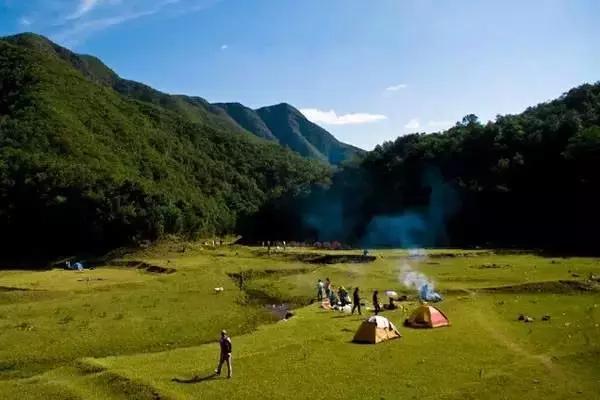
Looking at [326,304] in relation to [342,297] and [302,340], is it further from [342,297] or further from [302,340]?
[302,340]

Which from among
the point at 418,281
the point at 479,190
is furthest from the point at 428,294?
the point at 479,190

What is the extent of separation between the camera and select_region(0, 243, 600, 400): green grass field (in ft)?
83.9

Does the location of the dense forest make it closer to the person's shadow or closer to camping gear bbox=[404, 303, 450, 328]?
camping gear bbox=[404, 303, 450, 328]

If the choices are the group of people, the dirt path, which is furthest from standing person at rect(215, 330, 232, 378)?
the group of people

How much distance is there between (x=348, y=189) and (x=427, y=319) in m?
105

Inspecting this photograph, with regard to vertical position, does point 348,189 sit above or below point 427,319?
above

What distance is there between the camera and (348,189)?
460ft

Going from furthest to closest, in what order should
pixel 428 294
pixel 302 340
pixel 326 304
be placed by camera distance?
1. pixel 326 304
2. pixel 428 294
3. pixel 302 340

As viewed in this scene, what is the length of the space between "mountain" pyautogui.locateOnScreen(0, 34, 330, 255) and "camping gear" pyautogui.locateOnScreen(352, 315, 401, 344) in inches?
3330

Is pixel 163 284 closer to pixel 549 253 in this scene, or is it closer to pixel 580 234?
pixel 549 253

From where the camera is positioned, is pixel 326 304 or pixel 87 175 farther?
pixel 87 175

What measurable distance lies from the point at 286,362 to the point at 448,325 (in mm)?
11998

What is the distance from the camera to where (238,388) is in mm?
25688

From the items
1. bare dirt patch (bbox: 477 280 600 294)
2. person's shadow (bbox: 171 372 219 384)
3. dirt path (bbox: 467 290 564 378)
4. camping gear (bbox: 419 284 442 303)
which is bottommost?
person's shadow (bbox: 171 372 219 384)
